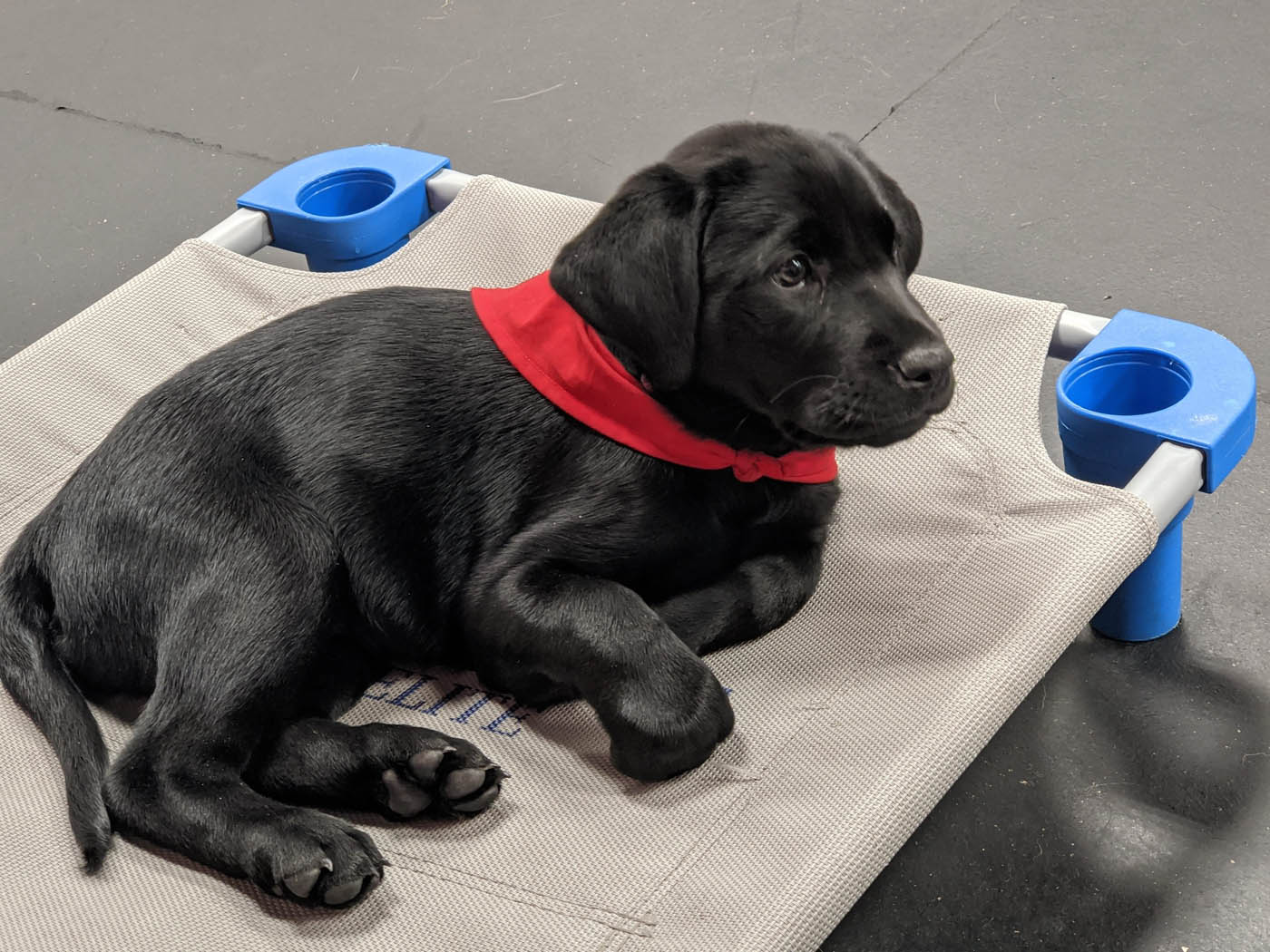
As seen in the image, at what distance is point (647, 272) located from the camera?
1749mm

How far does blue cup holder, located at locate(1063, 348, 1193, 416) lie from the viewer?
2371 millimetres

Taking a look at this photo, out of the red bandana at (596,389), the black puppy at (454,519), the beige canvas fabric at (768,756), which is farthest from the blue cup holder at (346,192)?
the red bandana at (596,389)

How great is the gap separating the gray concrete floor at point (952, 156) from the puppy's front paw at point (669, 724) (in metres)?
0.51

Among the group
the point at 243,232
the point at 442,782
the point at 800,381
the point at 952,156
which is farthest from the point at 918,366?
the point at 952,156

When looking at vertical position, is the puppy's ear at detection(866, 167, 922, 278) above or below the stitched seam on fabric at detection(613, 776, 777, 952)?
above

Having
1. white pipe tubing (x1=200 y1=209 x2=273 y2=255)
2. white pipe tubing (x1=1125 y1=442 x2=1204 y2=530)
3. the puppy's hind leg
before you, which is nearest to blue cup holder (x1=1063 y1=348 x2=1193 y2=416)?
white pipe tubing (x1=1125 y1=442 x2=1204 y2=530)

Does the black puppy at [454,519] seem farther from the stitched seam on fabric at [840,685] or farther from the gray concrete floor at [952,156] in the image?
the gray concrete floor at [952,156]

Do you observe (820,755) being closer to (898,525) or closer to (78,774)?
(898,525)

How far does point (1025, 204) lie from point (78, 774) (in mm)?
2927

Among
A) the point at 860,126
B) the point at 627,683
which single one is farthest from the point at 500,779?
Result: the point at 860,126

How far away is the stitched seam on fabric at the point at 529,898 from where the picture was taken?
1.67 m

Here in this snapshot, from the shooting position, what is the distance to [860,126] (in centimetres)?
419

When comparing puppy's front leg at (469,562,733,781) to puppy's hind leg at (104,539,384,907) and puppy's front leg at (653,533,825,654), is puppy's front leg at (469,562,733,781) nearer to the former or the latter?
puppy's front leg at (653,533,825,654)

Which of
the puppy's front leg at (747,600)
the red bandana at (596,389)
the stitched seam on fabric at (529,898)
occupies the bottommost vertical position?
the stitched seam on fabric at (529,898)
